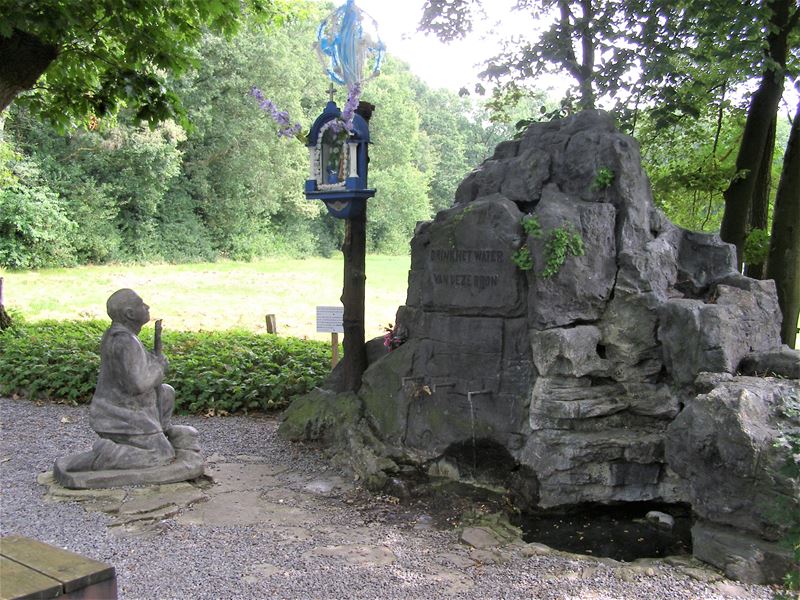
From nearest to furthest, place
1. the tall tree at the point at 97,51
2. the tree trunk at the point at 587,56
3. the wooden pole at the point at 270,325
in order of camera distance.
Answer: the tall tree at the point at 97,51
the tree trunk at the point at 587,56
the wooden pole at the point at 270,325

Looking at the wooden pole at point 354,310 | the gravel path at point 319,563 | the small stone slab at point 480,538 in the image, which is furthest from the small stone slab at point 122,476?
the small stone slab at point 480,538

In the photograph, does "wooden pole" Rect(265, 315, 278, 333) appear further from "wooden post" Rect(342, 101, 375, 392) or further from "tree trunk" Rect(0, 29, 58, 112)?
"tree trunk" Rect(0, 29, 58, 112)

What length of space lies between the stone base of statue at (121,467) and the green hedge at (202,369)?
3.27 metres

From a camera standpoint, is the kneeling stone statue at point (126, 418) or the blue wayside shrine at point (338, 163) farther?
the blue wayside shrine at point (338, 163)

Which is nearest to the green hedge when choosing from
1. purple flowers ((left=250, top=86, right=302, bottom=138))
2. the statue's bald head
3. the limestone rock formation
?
the limestone rock formation

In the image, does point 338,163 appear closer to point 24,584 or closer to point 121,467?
point 121,467

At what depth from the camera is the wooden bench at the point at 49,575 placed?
2799mm

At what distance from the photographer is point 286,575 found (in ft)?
16.8

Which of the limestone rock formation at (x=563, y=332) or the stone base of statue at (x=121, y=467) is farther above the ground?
the limestone rock formation at (x=563, y=332)

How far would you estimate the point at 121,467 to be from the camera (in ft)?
21.8

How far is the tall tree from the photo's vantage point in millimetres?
6246

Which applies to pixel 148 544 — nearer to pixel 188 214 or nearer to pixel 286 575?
pixel 286 575

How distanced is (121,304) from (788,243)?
8.44 m

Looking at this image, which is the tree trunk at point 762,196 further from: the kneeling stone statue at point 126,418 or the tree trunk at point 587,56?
the kneeling stone statue at point 126,418
